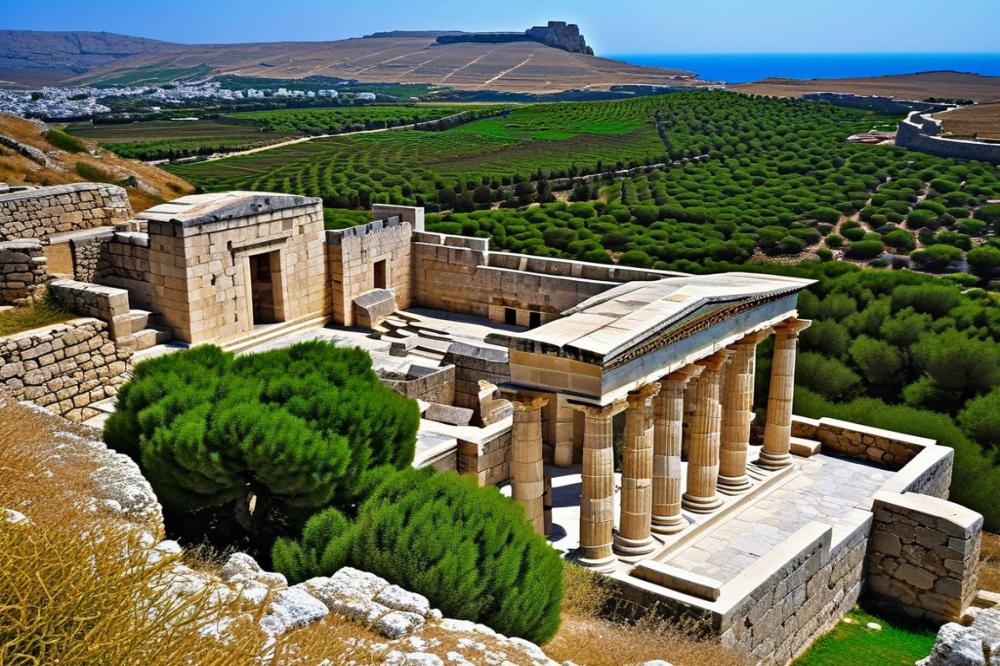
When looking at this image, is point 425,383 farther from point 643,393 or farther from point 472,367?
point 643,393

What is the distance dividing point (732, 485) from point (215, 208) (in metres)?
10.6

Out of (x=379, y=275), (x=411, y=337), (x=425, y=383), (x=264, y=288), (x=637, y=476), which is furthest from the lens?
(x=379, y=275)

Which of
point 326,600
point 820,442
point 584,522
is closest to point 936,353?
point 820,442

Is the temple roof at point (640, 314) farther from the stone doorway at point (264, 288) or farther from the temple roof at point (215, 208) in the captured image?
the stone doorway at point (264, 288)

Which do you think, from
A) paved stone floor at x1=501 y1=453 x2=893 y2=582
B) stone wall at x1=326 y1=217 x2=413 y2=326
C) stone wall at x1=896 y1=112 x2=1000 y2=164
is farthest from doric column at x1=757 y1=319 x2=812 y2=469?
stone wall at x1=896 y1=112 x2=1000 y2=164

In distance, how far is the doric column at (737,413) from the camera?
48.1 ft

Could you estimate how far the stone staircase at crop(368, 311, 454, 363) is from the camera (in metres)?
18.5

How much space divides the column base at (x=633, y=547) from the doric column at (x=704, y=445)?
1755mm

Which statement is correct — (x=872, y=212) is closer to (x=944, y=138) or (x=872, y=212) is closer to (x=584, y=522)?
(x=944, y=138)

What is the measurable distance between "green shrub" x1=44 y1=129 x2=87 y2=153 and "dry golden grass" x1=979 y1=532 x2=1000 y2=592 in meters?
28.4

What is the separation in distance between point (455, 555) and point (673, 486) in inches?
210

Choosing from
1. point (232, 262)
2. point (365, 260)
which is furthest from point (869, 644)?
point (232, 262)

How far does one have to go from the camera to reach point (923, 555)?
14.6 meters

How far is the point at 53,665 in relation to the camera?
4312mm
